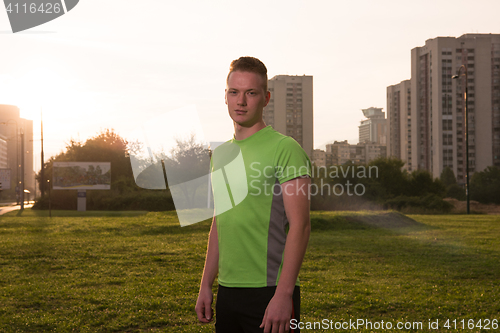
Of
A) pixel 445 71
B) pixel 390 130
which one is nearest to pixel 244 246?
pixel 445 71

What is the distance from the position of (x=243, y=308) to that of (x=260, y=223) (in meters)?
0.41

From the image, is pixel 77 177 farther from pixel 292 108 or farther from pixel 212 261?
pixel 292 108

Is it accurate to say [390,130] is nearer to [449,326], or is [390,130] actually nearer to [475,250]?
[475,250]

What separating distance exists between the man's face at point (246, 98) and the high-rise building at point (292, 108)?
68941mm

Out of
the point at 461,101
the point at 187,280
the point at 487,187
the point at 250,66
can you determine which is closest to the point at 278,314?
the point at 250,66

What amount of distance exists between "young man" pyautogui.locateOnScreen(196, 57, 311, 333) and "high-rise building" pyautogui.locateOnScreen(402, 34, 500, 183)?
73.3m

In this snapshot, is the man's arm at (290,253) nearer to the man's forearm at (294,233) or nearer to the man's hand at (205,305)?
the man's forearm at (294,233)

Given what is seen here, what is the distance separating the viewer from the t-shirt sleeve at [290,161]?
5.99 feet

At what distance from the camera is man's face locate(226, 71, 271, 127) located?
2.03 m

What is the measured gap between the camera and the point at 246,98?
203 cm

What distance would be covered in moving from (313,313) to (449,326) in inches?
67.8

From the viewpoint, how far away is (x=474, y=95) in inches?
2680

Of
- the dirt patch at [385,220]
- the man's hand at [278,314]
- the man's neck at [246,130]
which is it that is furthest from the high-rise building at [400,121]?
the man's hand at [278,314]

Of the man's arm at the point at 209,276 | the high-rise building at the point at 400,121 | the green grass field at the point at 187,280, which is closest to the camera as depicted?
the man's arm at the point at 209,276
